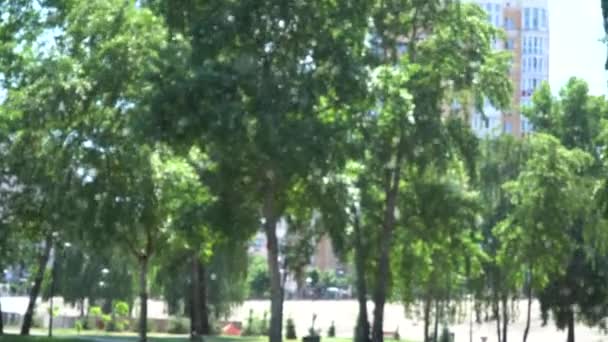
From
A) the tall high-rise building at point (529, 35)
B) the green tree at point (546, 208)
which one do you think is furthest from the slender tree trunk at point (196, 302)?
the tall high-rise building at point (529, 35)

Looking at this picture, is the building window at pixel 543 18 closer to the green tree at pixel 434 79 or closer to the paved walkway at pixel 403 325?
the paved walkway at pixel 403 325

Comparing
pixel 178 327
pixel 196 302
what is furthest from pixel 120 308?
pixel 196 302

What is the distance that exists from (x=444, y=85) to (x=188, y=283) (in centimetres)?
2351

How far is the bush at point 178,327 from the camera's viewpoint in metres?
60.7

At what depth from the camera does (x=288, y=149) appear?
24.2m

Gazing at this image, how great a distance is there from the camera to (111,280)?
65625mm

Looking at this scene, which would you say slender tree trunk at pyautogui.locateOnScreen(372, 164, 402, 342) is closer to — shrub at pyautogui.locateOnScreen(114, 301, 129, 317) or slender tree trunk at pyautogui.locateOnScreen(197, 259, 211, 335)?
slender tree trunk at pyautogui.locateOnScreen(197, 259, 211, 335)

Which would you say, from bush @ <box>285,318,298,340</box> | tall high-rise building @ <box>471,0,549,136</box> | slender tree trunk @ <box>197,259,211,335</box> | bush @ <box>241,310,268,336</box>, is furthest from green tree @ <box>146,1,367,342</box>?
tall high-rise building @ <box>471,0,549,136</box>

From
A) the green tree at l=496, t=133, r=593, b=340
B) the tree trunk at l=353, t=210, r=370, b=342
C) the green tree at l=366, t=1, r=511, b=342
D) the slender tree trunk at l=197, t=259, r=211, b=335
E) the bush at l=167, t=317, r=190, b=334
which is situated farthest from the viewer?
the bush at l=167, t=317, r=190, b=334

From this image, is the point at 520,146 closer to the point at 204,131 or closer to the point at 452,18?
the point at 452,18

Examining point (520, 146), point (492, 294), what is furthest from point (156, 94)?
point (492, 294)

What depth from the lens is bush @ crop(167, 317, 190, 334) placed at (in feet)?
199

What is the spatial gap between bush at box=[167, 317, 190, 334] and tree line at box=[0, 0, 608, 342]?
7211 millimetres

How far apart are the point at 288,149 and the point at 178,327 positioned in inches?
1513
